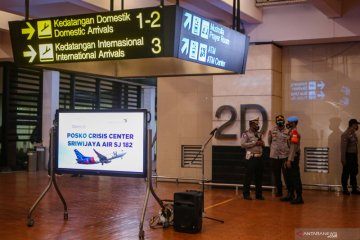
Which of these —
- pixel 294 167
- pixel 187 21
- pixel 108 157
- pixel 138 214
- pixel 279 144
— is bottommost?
pixel 138 214

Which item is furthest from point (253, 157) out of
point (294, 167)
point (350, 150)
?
point (350, 150)

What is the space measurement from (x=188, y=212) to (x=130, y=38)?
2.18 meters

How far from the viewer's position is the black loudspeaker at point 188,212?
6.06 m

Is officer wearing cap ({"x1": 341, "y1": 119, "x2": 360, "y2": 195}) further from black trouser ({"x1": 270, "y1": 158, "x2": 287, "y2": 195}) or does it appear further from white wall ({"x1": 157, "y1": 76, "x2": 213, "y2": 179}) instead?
white wall ({"x1": 157, "y1": 76, "x2": 213, "y2": 179})

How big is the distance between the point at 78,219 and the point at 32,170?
→ 8193 mm

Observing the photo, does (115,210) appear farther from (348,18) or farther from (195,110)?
(348,18)

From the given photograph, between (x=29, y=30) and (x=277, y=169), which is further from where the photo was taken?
(x=277, y=169)

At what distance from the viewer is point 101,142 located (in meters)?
6.45

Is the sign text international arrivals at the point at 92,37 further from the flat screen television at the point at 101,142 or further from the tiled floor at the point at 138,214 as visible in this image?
the tiled floor at the point at 138,214

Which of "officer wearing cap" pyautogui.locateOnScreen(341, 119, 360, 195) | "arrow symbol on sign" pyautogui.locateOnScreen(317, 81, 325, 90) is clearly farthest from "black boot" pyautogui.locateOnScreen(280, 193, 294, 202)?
"arrow symbol on sign" pyautogui.locateOnScreen(317, 81, 325, 90)

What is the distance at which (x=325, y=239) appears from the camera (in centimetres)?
554

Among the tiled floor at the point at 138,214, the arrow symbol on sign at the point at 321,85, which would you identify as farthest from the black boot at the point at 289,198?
the arrow symbol on sign at the point at 321,85

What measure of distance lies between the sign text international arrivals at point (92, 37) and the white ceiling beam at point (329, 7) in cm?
452

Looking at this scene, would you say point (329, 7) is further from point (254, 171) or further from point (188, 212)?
point (188, 212)
